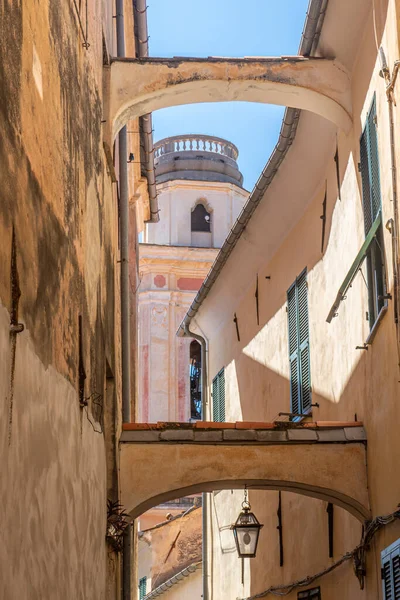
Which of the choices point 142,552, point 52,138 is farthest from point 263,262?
point 142,552

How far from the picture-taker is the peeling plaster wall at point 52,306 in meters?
5.59

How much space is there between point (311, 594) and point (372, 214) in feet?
15.9

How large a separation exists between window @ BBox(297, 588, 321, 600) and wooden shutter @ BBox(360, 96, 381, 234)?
4348 millimetres

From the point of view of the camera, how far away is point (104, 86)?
11391mm

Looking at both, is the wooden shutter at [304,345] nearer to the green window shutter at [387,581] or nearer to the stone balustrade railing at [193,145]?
the green window shutter at [387,581]

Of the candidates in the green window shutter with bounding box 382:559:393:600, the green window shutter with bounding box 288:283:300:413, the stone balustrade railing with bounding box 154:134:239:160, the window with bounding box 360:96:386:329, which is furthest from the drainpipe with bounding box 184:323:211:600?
the stone balustrade railing with bounding box 154:134:239:160

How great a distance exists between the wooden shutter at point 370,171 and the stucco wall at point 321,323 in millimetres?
222

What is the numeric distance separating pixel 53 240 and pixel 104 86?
4637mm

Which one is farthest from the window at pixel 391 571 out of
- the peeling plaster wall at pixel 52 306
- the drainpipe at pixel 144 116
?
the drainpipe at pixel 144 116

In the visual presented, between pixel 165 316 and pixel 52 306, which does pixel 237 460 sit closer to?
pixel 52 306

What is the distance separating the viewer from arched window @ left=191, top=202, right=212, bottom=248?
35.6m

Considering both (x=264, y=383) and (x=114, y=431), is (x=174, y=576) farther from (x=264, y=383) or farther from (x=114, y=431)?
(x=114, y=431)

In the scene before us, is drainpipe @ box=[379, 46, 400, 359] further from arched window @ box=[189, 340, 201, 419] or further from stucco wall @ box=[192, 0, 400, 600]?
arched window @ box=[189, 340, 201, 419]

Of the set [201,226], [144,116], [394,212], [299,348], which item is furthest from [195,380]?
[394,212]
